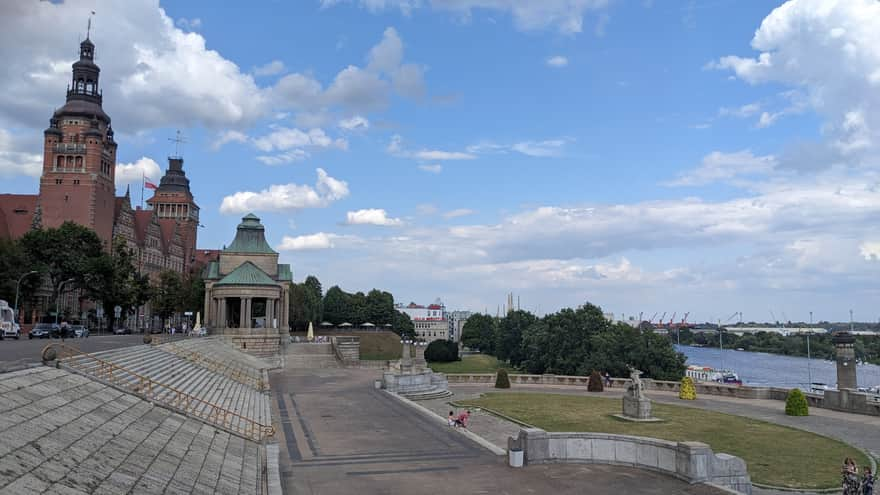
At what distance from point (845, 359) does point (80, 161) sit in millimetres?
86290

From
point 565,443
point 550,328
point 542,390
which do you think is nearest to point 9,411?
point 565,443

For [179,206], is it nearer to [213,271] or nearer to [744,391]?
[213,271]

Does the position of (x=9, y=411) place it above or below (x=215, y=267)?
below

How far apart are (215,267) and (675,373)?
163ft

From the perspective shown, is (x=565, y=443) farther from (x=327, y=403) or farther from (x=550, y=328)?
(x=550, y=328)

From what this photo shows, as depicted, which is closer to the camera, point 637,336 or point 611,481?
point 611,481

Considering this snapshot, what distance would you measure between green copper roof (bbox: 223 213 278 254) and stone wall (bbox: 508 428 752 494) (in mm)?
56384

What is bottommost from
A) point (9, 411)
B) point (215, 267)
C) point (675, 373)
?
point (675, 373)

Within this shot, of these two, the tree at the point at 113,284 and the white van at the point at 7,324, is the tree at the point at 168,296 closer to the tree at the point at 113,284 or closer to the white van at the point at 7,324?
the tree at the point at 113,284

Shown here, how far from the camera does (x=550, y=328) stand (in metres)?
74.7

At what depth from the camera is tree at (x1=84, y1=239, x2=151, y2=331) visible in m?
60.9

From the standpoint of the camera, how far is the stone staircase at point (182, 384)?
65.1ft

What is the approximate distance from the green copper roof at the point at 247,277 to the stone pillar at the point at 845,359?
1888 inches

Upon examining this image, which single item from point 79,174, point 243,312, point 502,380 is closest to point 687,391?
point 502,380
